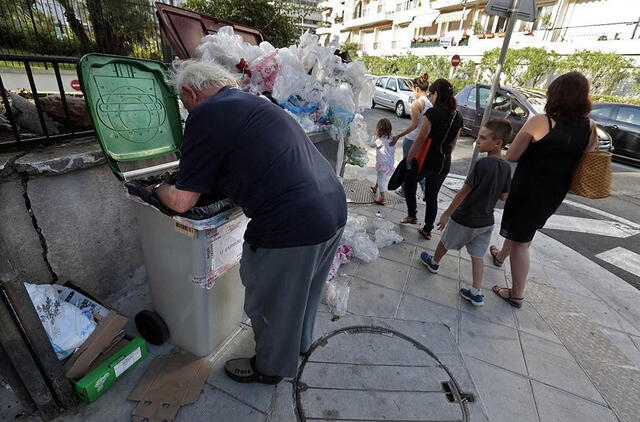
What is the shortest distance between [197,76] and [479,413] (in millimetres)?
2311

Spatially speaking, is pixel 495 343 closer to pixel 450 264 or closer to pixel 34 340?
pixel 450 264

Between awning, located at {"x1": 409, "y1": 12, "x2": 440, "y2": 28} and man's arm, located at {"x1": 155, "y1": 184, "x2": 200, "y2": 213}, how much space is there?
104ft

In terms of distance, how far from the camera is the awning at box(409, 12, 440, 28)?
26967 millimetres

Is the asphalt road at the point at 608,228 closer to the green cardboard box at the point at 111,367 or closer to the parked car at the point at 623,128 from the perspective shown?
the parked car at the point at 623,128

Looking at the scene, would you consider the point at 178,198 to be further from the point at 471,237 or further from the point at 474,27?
the point at 474,27

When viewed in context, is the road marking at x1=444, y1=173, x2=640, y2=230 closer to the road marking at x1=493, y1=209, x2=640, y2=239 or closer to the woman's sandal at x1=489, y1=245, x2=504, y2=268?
the road marking at x1=493, y1=209, x2=640, y2=239

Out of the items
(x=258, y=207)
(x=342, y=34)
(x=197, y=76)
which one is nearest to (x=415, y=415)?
(x=258, y=207)

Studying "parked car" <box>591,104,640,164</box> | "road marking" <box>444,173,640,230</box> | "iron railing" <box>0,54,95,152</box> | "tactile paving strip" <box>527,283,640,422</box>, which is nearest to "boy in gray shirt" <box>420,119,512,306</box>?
"tactile paving strip" <box>527,283,640,422</box>

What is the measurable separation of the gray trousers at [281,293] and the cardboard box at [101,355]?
2.38ft

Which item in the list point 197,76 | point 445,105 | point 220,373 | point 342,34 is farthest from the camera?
point 342,34

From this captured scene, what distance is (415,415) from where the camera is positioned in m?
1.76

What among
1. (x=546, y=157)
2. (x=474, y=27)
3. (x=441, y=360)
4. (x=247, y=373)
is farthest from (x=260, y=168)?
(x=474, y=27)

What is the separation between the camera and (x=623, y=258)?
394 centimetres

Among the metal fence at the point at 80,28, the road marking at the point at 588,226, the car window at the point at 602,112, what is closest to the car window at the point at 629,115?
the car window at the point at 602,112
